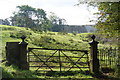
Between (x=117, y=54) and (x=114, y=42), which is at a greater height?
(x=114, y=42)

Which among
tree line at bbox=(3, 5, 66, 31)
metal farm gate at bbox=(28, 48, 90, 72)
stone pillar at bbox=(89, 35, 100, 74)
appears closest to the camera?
metal farm gate at bbox=(28, 48, 90, 72)

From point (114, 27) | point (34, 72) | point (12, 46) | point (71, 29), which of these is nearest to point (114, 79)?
point (114, 27)

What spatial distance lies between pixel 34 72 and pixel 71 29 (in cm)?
6973

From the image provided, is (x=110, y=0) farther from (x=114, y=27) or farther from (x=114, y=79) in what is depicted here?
(x=114, y=79)

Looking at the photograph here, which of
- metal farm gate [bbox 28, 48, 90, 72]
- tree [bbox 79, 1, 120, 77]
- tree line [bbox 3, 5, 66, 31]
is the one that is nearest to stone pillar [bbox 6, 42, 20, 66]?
metal farm gate [bbox 28, 48, 90, 72]

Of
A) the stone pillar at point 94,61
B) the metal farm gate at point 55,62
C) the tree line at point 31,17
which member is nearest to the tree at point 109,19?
the stone pillar at point 94,61

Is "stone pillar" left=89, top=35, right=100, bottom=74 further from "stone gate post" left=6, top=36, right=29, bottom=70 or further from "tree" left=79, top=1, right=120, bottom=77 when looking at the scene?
"stone gate post" left=6, top=36, right=29, bottom=70

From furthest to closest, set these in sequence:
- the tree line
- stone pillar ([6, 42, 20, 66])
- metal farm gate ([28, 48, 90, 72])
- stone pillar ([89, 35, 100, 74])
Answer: the tree line < stone pillar ([89, 35, 100, 74]) < metal farm gate ([28, 48, 90, 72]) < stone pillar ([6, 42, 20, 66])

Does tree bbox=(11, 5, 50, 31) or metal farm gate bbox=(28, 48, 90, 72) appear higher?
tree bbox=(11, 5, 50, 31)

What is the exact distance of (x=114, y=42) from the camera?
9555 millimetres

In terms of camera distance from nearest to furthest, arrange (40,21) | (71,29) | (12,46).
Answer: (12,46)
(40,21)
(71,29)

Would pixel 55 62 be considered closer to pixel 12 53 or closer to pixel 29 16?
pixel 12 53

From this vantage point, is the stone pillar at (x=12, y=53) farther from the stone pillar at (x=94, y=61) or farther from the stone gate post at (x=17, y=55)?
the stone pillar at (x=94, y=61)

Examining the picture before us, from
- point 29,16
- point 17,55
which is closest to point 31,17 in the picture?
point 29,16
